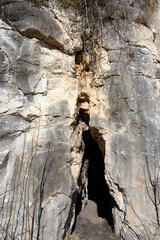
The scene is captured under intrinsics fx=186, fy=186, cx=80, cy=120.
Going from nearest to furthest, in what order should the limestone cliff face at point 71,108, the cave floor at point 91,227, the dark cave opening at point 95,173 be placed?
the limestone cliff face at point 71,108, the cave floor at point 91,227, the dark cave opening at point 95,173

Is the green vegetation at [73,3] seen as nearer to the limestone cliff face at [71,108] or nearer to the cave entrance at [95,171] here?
the limestone cliff face at [71,108]

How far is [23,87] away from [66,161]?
3.55ft

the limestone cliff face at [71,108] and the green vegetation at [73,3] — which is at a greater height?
the green vegetation at [73,3]

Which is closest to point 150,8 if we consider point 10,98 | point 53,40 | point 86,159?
point 53,40

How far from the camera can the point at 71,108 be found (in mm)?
2559

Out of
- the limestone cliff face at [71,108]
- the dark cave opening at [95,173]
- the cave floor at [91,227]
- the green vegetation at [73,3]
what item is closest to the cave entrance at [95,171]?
the dark cave opening at [95,173]

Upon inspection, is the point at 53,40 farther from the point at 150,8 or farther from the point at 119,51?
the point at 150,8

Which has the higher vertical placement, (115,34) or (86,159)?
(115,34)

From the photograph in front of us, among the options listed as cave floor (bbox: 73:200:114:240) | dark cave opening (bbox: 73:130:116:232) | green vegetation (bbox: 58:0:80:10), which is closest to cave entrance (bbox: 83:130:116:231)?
dark cave opening (bbox: 73:130:116:232)

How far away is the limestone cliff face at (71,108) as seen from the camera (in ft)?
7.23

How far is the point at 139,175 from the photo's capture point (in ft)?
8.00

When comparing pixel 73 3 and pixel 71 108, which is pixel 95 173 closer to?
pixel 71 108

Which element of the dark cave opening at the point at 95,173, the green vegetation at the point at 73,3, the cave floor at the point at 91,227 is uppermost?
the green vegetation at the point at 73,3

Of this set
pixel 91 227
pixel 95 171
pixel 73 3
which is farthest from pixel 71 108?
pixel 95 171
